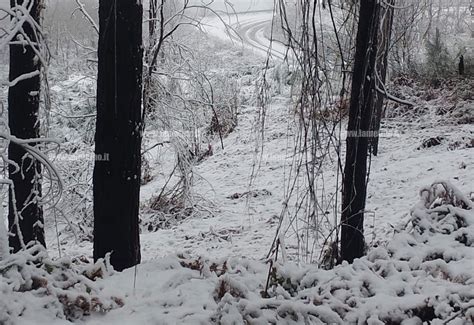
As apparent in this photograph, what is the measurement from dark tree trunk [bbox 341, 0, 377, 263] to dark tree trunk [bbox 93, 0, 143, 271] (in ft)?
4.30

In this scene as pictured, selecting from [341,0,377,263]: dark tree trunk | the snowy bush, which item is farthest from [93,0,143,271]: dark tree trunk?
[341,0,377,263]: dark tree trunk

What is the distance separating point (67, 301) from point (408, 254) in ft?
4.89

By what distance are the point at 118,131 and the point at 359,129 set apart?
1448mm

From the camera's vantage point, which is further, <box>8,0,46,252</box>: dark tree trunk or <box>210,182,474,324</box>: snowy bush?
<box>8,0,46,252</box>: dark tree trunk

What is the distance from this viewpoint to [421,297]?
1833 millimetres

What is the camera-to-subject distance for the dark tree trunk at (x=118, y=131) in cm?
301

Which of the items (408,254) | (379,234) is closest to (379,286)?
(408,254)

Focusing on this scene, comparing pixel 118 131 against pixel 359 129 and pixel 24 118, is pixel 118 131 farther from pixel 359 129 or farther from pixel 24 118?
pixel 24 118

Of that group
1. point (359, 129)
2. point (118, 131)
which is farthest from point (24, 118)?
point (359, 129)

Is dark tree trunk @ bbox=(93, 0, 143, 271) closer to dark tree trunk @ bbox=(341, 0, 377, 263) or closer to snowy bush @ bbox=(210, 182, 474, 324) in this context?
snowy bush @ bbox=(210, 182, 474, 324)

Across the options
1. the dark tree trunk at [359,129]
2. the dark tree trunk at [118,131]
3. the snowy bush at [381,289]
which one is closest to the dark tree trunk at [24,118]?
the dark tree trunk at [118,131]

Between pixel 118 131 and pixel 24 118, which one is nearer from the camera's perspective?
pixel 118 131

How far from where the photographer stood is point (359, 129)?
2.84 m

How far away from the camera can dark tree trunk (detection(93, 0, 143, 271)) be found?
9.89 feet
